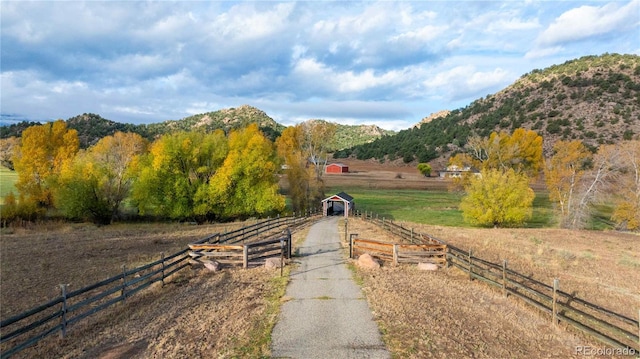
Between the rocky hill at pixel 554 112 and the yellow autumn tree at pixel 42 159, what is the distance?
95.4 meters

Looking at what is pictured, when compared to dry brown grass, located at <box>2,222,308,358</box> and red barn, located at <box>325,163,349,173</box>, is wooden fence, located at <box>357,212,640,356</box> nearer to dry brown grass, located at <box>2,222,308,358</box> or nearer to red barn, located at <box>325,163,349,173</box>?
dry brown grass, located at <box>2,222,308,358</box>

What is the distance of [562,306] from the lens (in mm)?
12023

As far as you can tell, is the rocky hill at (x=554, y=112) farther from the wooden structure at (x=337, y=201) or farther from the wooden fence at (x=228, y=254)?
the wooden fence at (x=228, y=254)

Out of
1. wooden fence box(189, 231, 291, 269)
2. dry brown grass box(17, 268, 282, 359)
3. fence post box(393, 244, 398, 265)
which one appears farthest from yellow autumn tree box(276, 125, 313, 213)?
dry brown grass box(17, 268, 282, 359)

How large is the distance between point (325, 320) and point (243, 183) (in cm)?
3416

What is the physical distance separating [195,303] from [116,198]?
35990 millimetres

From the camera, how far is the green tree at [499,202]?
44688 mm

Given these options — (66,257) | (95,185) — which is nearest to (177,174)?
(95,185)

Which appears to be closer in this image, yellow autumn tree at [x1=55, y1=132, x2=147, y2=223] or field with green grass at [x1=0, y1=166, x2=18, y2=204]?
yellow autumn tree at [x1=55, y1=132, x2=147, y2=223]

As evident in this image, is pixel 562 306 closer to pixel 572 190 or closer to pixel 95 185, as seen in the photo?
pixel 572 190

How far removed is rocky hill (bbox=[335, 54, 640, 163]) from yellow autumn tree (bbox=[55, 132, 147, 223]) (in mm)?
92229

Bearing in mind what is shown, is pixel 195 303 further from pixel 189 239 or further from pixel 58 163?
pixel 58 163

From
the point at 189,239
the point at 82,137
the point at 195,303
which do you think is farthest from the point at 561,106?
the point at 82,137

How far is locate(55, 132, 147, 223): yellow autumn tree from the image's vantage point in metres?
41.5
